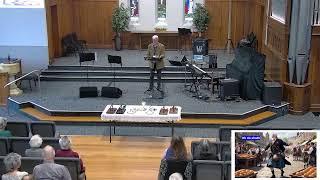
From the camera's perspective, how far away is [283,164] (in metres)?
4.14

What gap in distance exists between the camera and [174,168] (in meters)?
5.77

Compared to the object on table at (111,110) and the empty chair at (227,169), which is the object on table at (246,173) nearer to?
the empty chair at (227,169)

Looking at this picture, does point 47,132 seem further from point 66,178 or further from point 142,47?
point 142,47

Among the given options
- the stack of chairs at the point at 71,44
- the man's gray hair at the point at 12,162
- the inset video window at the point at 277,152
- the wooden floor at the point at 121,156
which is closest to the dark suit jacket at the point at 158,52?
the wooden floor at the point at 121,156

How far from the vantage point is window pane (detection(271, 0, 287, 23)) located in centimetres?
1312

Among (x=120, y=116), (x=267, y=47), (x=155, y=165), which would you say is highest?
(x=267, y=47)

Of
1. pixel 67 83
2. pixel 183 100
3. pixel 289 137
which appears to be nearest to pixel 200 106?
pixel 183 100

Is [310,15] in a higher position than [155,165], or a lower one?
higher

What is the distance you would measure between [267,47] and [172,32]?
5.37m

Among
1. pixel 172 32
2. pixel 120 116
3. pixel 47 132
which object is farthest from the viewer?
pixel 172 32

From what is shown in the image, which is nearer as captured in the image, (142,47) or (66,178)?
(66,178)

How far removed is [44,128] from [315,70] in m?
7.84

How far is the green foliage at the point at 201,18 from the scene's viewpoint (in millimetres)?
18938

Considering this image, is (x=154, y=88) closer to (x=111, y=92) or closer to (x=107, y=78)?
(x=111, y=92)
